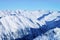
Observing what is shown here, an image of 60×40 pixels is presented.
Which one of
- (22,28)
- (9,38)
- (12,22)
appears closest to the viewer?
(9,38)

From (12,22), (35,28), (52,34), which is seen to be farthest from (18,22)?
(52,34)

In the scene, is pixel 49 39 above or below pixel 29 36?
above

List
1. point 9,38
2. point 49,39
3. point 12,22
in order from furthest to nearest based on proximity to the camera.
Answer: point 12,22
point 9,38
point 49,39

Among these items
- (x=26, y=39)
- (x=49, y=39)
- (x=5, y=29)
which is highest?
(x=49, y=39)

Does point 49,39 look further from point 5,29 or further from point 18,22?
point 18,22

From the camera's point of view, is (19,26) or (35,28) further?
(35,28)

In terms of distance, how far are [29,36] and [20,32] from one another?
770 centimetres

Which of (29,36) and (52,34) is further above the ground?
(52,34)

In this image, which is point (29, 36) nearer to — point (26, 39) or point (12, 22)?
point (26, 39)

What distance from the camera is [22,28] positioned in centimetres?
14050

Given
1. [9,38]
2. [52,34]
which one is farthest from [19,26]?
[52,34]

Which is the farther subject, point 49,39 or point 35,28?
point 35,28

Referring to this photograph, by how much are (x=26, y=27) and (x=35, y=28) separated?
12.6 meters

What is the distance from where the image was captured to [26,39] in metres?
140
